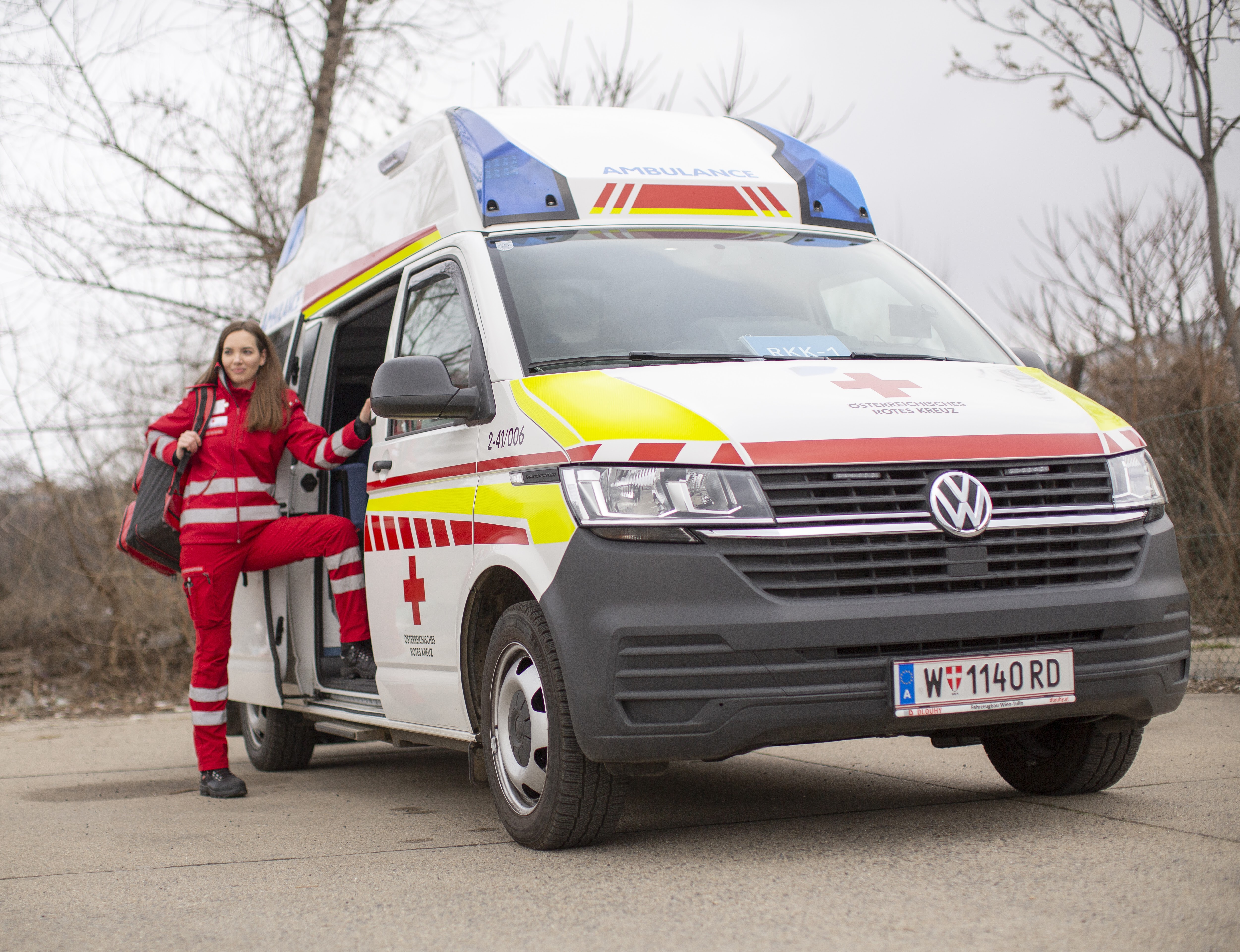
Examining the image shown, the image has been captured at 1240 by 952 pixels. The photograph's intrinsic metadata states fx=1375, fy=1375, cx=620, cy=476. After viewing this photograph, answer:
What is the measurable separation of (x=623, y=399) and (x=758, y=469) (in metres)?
0.51

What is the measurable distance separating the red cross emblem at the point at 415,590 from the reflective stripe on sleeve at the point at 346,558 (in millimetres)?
1058

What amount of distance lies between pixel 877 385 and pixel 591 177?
1658 mm

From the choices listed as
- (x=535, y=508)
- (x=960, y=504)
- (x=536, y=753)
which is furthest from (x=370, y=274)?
(x=960, y=504)

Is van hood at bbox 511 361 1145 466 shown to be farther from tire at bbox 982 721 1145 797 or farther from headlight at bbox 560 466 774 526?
tire at bbox 982 721 1145 797

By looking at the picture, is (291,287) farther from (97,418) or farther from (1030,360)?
(97,418)

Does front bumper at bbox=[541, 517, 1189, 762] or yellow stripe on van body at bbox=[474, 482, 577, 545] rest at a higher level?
yellow stripe on van body at bbox=[474, 482, 577, 545]

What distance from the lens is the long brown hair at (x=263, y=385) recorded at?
647 cm

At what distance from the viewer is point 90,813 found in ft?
19.4

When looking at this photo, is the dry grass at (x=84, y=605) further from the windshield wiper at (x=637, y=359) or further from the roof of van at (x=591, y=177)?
the windshield wiper at (x=637, y=359)

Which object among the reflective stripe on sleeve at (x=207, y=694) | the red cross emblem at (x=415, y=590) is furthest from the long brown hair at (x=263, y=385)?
the red cross emblem at (x=415, y=590)

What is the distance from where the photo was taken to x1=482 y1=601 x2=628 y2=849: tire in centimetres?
414

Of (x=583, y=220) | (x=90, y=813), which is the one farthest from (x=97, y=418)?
(x=583, y=220)

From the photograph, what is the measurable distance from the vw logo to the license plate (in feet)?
1.23

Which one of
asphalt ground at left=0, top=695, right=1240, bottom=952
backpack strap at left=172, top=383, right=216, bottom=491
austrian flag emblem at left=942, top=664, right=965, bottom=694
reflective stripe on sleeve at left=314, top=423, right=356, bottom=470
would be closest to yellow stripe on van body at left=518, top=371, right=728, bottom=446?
austrian flag emblem at left=942, top=664, right=965, bottom=694
